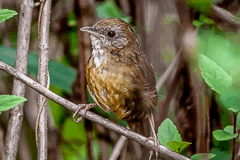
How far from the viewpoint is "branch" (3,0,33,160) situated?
1.62m

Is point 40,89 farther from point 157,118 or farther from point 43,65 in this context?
point 157,118

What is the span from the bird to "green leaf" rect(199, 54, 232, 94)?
0.66 metres

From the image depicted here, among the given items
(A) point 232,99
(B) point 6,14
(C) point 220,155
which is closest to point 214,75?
(A) point 232,99

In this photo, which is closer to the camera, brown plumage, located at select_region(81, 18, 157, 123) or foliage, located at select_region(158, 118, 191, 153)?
foliage, located at select_region(158, 118, 191, 153)

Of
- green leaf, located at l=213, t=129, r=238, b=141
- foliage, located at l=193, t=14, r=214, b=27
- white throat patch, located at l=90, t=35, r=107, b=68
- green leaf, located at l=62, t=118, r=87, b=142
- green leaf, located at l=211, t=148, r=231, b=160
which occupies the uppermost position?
foliage, located at l=193, t=14, r=214, b=27

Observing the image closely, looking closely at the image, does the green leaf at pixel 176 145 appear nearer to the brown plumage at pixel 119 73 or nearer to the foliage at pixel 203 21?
the brown plumage at pixel 119 73

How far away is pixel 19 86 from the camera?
1675mm

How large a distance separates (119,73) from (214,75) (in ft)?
2.36

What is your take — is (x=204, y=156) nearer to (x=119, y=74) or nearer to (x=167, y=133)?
(x=167, y=133)

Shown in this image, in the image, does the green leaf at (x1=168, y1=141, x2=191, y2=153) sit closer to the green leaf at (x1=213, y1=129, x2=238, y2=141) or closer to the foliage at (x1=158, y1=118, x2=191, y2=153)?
the foliage at (x1=158, y1=118, x2=191, y2=153)

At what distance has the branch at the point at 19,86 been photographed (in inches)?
63.9

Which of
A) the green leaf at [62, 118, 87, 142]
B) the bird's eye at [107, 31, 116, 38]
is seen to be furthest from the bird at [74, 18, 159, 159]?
the green leaf at [62, 118, 87, 142]

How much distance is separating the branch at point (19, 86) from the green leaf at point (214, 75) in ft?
2.99

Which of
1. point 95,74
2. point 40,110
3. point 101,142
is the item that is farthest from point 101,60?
point 101,142
